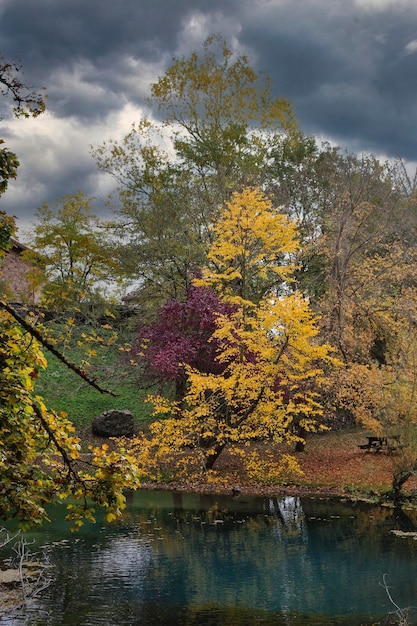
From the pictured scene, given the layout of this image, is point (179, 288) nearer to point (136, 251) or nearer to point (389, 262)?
point (136, 251)

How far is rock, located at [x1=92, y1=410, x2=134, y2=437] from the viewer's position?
27.2m

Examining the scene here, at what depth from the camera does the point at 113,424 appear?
27.3m

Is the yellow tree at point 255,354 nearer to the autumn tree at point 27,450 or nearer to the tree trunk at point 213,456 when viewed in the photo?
the tree trunk at point 213,456

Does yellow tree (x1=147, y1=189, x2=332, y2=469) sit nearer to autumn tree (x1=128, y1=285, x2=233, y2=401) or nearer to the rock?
autumn tree (x1=128, y1=285, x2=233, y2=401)

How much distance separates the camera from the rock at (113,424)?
89.3 ft

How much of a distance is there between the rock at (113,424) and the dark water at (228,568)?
358 inches

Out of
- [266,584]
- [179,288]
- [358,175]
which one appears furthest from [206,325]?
[266,584]

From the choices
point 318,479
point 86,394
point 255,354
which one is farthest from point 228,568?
point 86,394

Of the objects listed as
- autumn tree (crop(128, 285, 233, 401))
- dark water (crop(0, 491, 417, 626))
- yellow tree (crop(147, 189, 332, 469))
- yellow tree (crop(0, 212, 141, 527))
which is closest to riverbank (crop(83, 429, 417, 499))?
yellow tree (crop(147, 189, 332, 469))

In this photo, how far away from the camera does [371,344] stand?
25719 millimetres

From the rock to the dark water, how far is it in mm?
9092

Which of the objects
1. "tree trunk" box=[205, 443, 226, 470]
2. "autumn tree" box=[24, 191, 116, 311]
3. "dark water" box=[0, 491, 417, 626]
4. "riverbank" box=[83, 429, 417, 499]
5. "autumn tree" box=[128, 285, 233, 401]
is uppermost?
"autumn tree" box=[24, 191, 116, 311]

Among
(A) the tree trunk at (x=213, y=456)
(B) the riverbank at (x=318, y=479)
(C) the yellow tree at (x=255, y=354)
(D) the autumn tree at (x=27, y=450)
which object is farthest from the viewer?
(A) the tree trunk at (x=213, y=456)

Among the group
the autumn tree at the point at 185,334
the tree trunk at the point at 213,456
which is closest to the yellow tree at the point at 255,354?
the tree trunk at the point at 213,456
